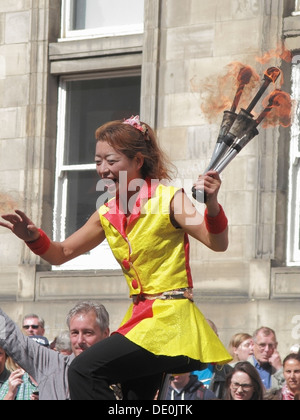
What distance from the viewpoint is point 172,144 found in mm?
12312

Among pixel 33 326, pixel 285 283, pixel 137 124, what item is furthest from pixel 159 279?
pixel 285 283

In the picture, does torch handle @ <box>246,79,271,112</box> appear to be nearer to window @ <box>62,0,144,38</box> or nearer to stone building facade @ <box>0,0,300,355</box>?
stone building facade @ <box>0,0,300,355</box>

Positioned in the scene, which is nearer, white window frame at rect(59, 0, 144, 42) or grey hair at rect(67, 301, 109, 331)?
grey hair at rect(67, 301, 109, 331)

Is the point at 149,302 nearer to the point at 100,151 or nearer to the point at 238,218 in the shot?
the point at 100,151

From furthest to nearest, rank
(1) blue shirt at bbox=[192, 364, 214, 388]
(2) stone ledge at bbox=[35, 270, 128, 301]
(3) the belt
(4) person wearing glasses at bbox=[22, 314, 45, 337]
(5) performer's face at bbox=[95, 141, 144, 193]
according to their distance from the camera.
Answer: (2) stone ledge at bbox=[35, 270, 128, 301], (4) person wearing glasses at bbox=[22, 314, 45, 337], (1) blue shirt at bbox=[192, 364, 214, 388], (5) performer's face at bbox=[95, 141, 144, 193], (3) the belt

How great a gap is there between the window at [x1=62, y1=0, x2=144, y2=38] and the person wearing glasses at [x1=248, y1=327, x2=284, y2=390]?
478 centimetres

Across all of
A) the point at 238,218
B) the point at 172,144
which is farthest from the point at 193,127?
the point at 238,218

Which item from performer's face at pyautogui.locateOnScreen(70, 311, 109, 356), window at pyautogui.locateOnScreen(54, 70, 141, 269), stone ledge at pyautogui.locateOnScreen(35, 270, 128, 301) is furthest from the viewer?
window at pyautogui.locateOnScreen(54, 70, 141, 269)

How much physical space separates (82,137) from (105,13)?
4.72ft

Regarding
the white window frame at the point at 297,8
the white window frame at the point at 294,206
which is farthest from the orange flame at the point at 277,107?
the white window frame at the point at 297,8

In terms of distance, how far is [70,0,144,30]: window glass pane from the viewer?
1341 cm

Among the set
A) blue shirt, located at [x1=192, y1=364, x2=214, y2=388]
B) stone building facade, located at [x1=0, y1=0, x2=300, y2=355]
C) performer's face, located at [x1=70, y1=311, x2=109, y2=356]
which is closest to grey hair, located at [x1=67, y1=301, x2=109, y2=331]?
performer's face, located at [x1=70, y1=311, x2=109, y2=356]

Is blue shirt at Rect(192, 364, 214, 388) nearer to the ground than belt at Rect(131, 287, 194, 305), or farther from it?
nearer to the ground

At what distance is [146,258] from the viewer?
5797 mm
